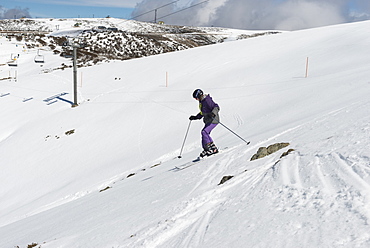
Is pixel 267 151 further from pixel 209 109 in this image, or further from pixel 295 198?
pixel 295 198

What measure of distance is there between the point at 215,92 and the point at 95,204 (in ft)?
43.4

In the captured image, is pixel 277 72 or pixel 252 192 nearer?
pixel 252 192

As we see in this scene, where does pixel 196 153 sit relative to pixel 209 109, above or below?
below

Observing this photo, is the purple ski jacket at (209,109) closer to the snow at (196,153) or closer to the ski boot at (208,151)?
the ski boot at (208,151)

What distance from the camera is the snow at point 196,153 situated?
4.11m

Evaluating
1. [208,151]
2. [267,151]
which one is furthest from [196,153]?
[267,151]

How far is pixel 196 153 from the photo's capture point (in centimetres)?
1069

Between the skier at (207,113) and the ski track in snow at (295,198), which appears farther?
the skier at (207,113)

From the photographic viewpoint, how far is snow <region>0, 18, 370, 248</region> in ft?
13.5

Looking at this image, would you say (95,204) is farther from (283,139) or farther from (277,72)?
(277,72)

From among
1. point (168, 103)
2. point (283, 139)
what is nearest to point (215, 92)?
point (168, 103)

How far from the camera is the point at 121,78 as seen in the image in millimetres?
29172

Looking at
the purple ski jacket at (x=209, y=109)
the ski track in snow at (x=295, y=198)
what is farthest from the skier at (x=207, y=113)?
the ski track in snow at (x=295, y=198)

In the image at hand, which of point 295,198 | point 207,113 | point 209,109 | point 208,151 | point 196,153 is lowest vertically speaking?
point 196,153
